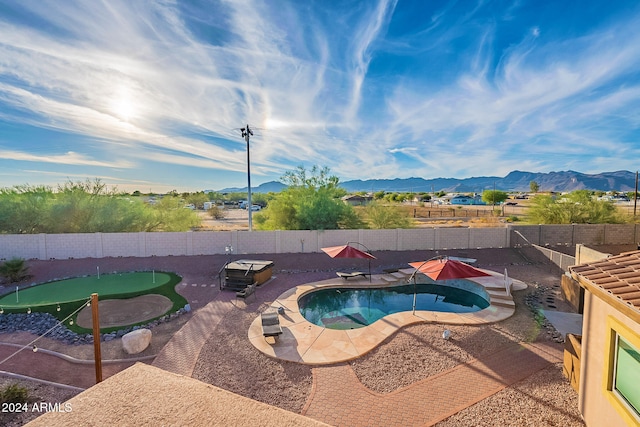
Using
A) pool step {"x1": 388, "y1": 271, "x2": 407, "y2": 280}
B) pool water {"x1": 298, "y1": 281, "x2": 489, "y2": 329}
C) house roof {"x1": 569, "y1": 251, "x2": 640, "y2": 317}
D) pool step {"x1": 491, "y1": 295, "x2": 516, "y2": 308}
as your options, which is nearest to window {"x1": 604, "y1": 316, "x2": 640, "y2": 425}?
house roof {"x1": 569, "y1": 251, "x2": 640, "y2": 317}

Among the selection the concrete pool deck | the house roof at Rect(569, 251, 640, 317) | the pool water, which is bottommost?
the pool water

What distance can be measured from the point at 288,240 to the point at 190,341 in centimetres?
1010

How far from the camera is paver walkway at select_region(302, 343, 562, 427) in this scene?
5434mm

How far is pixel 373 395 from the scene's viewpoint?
19.7ft

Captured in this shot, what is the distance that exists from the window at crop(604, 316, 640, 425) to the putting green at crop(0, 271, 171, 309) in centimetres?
1469

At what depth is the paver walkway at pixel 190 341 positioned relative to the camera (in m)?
7.13

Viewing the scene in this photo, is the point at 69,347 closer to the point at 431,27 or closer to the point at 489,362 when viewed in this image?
the point at 489,362

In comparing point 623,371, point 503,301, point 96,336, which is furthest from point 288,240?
point 623,371

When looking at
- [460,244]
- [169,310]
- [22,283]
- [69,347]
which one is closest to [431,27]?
[460,244]

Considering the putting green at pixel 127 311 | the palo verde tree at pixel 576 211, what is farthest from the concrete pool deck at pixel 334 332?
the palo verde tree at pixel 576 211

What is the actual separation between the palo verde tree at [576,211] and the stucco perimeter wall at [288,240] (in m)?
3.40

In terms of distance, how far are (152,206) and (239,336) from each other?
20.4 metres

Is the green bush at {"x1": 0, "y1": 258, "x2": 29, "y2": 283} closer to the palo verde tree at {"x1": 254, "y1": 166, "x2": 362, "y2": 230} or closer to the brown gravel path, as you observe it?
the brown gravel path

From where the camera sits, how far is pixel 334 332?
344 inches
